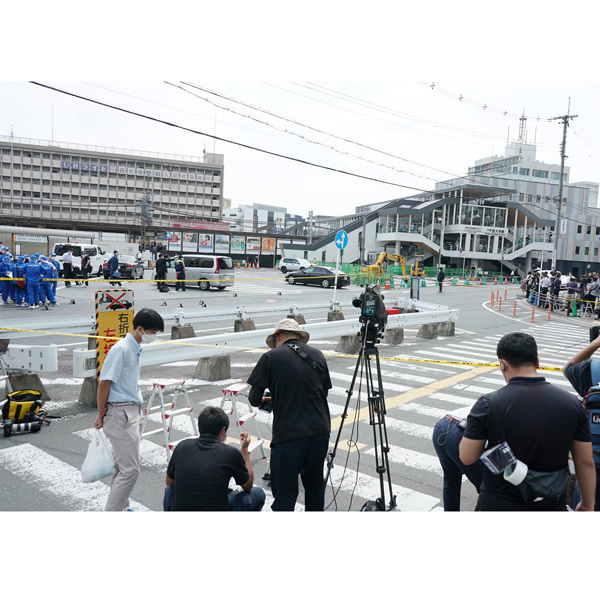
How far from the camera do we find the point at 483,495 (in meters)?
3.11

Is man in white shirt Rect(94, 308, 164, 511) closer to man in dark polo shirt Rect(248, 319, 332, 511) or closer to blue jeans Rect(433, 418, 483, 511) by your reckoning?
man in dark polo shirt Rect(248, 319, 332, 511)

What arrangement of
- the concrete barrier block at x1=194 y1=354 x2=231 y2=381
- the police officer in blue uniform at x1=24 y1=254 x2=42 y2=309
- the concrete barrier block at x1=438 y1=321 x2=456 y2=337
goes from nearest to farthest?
the concrete barrier block at x1=194 y1=354 x2=231 y2=381
the concrete barrier block at x1=438 y1=321 x2=456 y2=337
the police officer in blue uniform at x1=24 y1=254 x2=42 y2=309

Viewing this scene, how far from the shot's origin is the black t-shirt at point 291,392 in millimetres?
3773

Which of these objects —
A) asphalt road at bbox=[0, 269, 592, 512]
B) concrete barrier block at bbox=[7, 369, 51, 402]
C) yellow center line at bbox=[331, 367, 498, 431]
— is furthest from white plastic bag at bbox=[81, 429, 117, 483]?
concrete barrier block at bbox=[7, 369, 51, 402]

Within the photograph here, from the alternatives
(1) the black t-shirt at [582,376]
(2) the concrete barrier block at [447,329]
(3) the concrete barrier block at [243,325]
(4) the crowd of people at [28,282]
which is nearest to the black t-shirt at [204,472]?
(1) the black t-shirt at [582,376]

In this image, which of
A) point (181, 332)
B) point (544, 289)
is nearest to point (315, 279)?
point (544, 289)

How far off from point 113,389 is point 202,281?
24.0 m

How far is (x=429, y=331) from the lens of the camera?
1491 centimetres

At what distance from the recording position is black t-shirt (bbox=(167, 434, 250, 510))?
340 centimetres

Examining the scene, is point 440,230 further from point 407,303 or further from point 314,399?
point 314,399

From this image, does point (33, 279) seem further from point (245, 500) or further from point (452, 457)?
point (452, 457)

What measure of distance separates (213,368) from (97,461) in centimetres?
496

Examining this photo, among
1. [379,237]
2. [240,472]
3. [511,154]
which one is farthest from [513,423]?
[511,154]

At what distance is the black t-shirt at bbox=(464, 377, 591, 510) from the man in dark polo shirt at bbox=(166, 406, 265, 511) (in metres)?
1.76
